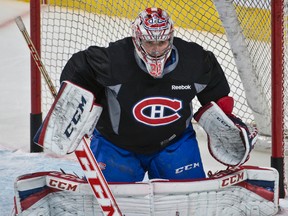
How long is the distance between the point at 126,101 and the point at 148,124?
0.38ft

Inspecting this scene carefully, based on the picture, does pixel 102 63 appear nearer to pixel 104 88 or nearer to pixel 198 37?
pixel 104 88

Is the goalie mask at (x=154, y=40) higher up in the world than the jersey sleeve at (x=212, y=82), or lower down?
higher up

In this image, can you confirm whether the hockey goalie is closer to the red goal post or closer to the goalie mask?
the goalie mask

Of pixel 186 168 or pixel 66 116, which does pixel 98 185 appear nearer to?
pixel 66 116

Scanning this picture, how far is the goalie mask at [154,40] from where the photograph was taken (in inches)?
99.5

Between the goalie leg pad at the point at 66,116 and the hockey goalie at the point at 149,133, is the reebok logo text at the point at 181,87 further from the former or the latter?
the goalie leg pad at the point at 66,116

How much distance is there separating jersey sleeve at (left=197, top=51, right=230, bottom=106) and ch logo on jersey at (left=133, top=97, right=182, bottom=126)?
119 mm

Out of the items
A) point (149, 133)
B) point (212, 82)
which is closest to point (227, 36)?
point (212, 82)

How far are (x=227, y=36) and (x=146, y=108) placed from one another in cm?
93

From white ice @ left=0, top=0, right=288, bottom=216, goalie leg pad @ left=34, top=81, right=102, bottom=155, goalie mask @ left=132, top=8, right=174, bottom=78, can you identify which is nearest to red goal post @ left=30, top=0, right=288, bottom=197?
white ice @ left=0, top=0, right=288, bottom=216

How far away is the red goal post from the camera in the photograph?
→ 9.98 feet

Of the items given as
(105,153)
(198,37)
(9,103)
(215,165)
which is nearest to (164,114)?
(105,153)

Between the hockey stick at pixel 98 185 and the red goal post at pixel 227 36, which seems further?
the red goal post at pixel 227 36

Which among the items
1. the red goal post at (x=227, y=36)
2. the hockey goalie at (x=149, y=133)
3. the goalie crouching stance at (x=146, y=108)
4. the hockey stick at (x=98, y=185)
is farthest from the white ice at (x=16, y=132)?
the hockey stick at (x=98, y=185)
